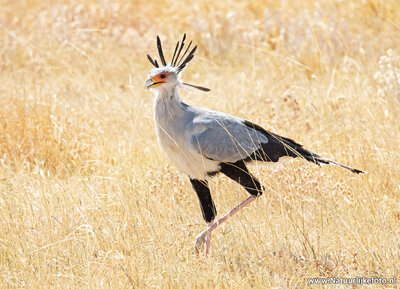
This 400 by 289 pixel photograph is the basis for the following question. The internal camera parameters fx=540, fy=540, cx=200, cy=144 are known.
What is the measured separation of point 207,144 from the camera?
372 cm

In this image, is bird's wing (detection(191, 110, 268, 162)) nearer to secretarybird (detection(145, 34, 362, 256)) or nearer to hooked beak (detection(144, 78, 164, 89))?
secretarybird (detection(145, 34, 362, 256))

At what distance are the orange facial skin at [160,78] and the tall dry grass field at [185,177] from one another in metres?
0.52

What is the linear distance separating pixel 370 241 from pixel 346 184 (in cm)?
105

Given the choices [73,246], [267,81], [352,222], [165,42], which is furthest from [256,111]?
[165,42]

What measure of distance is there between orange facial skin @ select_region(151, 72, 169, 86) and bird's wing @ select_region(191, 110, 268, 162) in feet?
1.21

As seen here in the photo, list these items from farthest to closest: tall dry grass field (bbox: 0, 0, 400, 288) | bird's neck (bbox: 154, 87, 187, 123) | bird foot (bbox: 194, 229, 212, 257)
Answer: bird's neck (bbox: 154, 87, 187, 123), bird foot (bbox: 194, 229, 212, 257), tall dry grass field (bbox: 0, 0, 400, 288)

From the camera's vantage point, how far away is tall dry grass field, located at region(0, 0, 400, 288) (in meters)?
3.30

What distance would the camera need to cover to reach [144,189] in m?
4.31

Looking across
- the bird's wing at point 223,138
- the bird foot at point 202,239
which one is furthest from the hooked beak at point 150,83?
the bird foot at point 202,239

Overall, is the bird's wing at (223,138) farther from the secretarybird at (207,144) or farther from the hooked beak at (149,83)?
the hooked beak at (149,83)

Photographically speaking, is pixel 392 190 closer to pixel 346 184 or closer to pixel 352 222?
pixel 346 184

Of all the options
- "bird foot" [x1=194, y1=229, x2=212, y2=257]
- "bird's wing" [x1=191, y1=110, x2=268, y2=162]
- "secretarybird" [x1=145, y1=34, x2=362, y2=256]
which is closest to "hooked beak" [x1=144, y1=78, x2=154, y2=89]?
"secretarybird" [x1=145, y1=34, x2=362, y2=256]

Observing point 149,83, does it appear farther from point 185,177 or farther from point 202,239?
point 202,239

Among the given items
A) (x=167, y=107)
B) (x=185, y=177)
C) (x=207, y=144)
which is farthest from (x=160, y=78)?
(x=185, y=177)
